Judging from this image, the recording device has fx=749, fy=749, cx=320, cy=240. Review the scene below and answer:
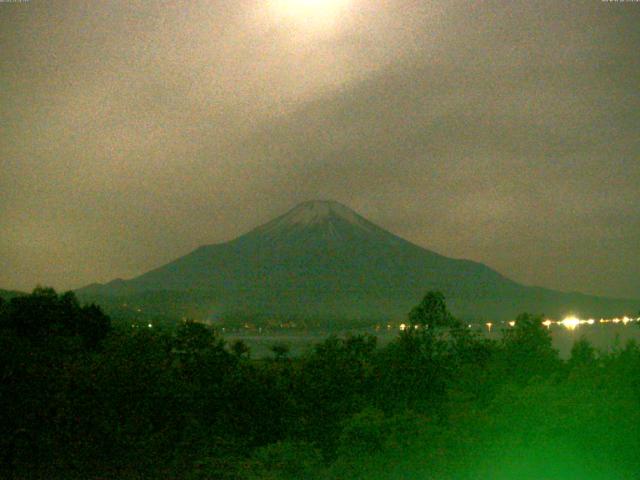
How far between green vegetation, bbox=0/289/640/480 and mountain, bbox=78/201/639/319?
109 meters

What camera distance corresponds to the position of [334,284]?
530ft

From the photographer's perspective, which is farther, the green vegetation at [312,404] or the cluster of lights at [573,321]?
the cluster of lights at [573,321]

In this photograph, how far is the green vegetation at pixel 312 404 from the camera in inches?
265

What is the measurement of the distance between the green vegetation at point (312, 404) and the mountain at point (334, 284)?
356 ft

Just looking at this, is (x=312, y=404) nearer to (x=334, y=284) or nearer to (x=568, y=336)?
(x=568, y=336)

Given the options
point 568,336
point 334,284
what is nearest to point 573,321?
point 568,336

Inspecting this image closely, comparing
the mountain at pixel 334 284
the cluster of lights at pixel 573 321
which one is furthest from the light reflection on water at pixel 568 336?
the mountain at pixel 334 284

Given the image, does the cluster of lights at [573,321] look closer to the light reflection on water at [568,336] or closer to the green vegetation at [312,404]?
the light reflection on water at [568,336]

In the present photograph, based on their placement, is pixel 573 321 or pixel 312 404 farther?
pixel 573 321

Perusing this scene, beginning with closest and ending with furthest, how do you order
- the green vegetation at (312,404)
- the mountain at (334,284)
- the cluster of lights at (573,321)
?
the green vegetation at (312,404)
the cluster of lights at (573,321)
the mountain at (334,284)

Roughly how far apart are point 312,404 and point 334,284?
152 m

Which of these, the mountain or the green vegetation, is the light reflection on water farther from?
the mountain

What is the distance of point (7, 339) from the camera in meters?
9.92

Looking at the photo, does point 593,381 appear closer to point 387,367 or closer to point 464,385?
point 464,385
